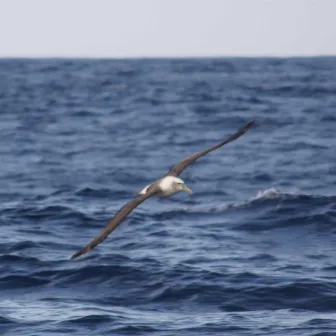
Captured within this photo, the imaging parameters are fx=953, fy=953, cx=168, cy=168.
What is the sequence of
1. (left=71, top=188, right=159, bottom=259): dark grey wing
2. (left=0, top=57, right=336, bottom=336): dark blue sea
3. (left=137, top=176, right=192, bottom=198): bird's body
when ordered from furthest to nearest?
(left=0, top=57, right=336, bottom=336): dark blue sea < (left=137, top=176, right=192, bottom=198): bird's body < (left=71, top=188, right=159, bottom=259): dark grey wing

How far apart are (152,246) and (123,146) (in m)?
15.6

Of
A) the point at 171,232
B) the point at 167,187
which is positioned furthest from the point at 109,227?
the point at 171,232

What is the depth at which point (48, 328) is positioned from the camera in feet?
39.7

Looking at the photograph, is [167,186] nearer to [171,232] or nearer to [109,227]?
[109,227]

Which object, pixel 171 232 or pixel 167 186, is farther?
pixel 171 232

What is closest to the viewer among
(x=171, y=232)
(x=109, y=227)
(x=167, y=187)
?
(x=109, y=227)

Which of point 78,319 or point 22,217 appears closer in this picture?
point 78,319

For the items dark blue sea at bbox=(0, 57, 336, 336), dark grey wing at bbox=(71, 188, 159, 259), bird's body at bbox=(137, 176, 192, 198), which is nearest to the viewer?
dark grey wing at bbox=(71, 188, 159, 259)

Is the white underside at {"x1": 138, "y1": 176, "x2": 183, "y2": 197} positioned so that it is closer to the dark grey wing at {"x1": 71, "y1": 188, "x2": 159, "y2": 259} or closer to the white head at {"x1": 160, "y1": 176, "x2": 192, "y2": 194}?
the white head at {"x1": 160, "y1": 176, "x2": 192, "y2": 194}

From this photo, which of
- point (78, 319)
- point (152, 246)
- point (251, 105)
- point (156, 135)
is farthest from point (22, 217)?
point (251, 105)

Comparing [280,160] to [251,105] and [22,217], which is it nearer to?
[22,217]

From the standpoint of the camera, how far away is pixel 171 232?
1772 centimetres

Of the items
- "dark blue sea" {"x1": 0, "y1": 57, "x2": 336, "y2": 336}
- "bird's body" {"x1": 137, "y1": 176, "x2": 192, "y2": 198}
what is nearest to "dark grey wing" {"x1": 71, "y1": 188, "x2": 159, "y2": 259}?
"bird's body" {"x1": 137, "y1": 176, "x2": 192, "y2": 198}

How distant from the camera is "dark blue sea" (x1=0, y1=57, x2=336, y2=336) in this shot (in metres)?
12.9
